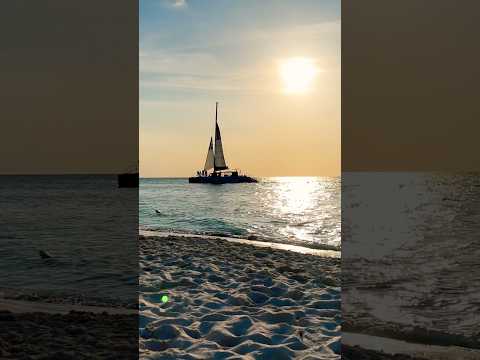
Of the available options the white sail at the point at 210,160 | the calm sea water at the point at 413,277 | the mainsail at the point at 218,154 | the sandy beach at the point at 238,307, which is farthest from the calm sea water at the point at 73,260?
the white sail at the point at 210,160

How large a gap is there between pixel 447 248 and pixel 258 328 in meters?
11.1

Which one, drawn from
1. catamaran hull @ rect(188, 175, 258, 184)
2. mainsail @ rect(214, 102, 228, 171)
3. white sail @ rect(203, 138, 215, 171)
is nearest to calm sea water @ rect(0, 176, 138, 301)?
mainsail @ rect(214, 102, 228, 171)

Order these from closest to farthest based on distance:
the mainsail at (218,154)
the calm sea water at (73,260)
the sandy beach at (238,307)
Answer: the sandy beach at (238,307)
the calm sea water at (73,260)
the mainsail at (218,154)

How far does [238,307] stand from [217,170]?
219ft

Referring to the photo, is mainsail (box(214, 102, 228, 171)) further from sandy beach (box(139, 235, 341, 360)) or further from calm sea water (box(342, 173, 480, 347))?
sandy beach (box(139, 235, 341, 360))

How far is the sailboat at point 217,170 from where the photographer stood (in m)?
67.8

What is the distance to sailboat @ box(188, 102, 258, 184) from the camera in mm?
67750

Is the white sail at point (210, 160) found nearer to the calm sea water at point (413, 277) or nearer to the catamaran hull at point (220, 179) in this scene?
the catamaran hull at point (220, 179)

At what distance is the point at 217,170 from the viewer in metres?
73.1

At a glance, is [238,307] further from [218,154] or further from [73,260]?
[218,154]

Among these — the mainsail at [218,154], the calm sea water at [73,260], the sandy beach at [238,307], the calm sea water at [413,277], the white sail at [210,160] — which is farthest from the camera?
the white sail at [210,160]

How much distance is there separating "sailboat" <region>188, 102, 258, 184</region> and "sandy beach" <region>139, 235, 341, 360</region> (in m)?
54.3

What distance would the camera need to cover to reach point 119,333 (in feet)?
19.9

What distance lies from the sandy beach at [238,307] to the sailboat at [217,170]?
5427 cm
